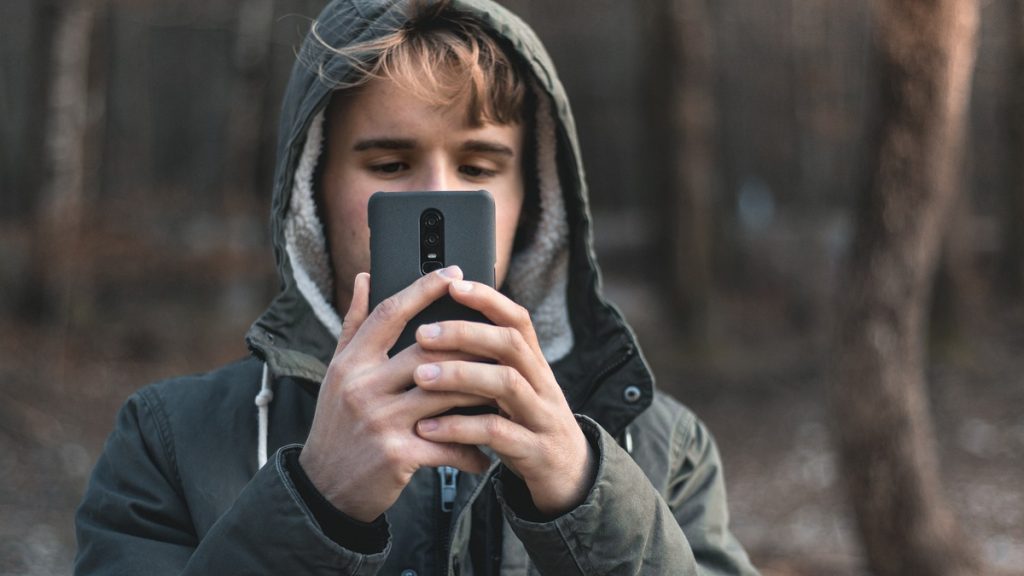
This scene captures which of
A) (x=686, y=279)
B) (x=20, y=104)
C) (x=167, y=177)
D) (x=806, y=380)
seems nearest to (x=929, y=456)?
(x=806, y=380)

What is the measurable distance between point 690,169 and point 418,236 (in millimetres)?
9402

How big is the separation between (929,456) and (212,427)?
4.03 metres

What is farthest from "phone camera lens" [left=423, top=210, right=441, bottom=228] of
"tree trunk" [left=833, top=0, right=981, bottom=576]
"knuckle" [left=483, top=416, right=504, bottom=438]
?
"tree trunk" [left=833, top=0, right=981, bottom=576]

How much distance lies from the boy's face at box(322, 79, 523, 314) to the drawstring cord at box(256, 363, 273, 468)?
260 millimetres

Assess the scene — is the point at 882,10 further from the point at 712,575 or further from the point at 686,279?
the point at 686,279

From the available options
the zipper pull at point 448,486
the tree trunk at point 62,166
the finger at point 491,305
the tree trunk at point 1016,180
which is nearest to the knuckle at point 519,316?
the finger at point 491,305

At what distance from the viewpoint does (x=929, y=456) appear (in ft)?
16.4

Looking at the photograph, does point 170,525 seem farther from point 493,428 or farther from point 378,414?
point 493,428

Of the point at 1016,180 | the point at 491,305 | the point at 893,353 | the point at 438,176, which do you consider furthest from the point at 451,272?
the point at 1016,180

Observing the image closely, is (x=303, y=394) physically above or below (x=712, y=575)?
above

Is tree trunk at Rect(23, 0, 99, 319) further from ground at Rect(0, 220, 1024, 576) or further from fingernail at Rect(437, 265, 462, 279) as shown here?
fingernail at Rect(437, 265, 462, 279)

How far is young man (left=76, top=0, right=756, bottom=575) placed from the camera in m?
1.49

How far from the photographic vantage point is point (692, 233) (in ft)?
36.7

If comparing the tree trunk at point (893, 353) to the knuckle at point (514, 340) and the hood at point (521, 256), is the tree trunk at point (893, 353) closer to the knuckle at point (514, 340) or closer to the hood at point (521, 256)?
the hood at point (521, 256)
